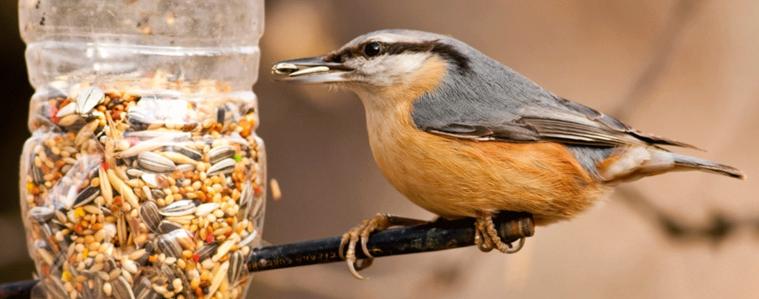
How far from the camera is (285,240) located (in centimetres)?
506

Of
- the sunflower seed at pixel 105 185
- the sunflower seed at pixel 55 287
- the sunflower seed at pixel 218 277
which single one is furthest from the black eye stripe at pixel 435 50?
the sunflower seed at pixel 55 287

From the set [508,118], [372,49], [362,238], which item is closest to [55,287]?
[362,238]

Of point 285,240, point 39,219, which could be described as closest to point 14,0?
point 285,240

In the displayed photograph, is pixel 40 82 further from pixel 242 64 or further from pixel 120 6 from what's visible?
pixel 242 64

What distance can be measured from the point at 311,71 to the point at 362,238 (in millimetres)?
470

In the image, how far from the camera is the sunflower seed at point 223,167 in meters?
2.89

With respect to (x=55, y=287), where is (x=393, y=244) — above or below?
above

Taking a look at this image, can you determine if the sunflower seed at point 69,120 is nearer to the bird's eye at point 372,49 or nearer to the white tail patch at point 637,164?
the bird's eye at point 372,49

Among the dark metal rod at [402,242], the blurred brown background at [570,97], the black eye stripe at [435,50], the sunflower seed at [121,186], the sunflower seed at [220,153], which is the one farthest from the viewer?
the blurred brown background at [570,97]

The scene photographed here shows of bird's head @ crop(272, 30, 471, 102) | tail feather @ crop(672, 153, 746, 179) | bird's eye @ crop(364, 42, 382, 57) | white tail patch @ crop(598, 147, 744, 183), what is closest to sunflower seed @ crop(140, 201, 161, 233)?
bird's head @ crop(272, 30, 471, 102)

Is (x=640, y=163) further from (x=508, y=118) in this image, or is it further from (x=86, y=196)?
(x=86, y=196)

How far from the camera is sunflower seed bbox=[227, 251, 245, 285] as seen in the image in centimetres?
294

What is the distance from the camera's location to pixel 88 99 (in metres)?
2.82

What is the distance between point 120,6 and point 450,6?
2363 mm
